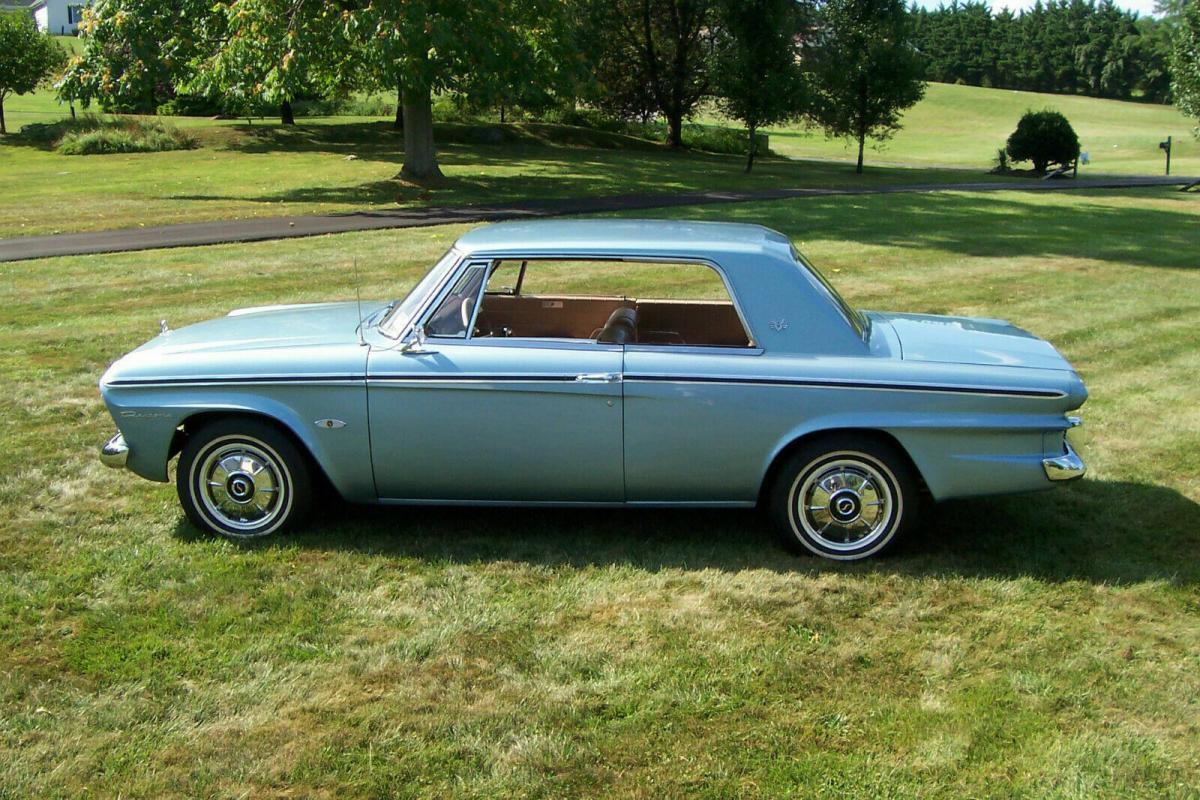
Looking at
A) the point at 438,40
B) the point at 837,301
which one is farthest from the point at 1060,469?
the point at 438,40

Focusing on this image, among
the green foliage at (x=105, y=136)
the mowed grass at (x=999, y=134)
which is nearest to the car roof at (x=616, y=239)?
the green foliage at (x=105, y=136)

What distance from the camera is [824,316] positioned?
5359mm

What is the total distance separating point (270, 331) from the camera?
19.2 ft

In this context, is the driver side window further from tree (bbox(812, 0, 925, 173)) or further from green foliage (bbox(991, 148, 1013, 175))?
green foliage (bbox(991, 148, 1013, 175))

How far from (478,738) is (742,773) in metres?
0.90

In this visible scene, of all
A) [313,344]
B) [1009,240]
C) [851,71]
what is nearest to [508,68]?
[1009,240]

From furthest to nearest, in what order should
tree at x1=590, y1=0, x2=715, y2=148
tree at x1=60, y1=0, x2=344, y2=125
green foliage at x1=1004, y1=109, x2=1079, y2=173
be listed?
tree at x1=590, y1=0, x2=715, y2=148, green foliage at x1=1004, y1=109, x2=1079, y2=173, tree at x1=60, y1=0, x2=344, y2=125

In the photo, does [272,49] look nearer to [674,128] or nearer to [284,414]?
[284,414]

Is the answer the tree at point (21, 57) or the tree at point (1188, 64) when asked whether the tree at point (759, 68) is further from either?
the tree at point (21, 57)

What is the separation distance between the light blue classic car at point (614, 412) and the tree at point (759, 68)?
2770 centimetres

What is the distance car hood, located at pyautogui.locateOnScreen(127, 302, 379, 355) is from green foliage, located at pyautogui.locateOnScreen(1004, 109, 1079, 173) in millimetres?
35523

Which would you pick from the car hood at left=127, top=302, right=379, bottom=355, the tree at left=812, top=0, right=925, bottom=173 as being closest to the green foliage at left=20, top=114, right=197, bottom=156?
the tree at left=812, top=0, right=925, bottom=173

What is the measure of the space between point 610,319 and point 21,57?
44.0 metres

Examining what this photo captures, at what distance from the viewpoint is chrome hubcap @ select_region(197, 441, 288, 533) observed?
5469mm
